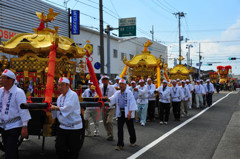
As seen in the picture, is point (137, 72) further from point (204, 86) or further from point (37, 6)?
point (37, 6)

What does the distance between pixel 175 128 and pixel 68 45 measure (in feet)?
16.6

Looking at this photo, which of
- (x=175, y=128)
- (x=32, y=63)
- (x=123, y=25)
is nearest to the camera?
(x=32, y=63)

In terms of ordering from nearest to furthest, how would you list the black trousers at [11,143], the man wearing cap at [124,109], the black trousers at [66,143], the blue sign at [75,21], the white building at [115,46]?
the black trousers at [11,143] → the black trousers at [66,143] → the man wearing cap at [124,109] → the blue sign at [75,21] → the white building at [115,46]

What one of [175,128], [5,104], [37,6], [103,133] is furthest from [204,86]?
[5,104]

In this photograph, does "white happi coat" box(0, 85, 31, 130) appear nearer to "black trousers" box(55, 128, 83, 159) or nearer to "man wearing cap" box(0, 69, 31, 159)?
"man wearing cap" box(0, 69, 31, 159)

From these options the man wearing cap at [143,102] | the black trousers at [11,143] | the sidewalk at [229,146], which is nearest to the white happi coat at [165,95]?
the man wearing cap at [143,102]

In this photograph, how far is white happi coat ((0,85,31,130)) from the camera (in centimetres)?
392

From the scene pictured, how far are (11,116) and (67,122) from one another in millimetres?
900

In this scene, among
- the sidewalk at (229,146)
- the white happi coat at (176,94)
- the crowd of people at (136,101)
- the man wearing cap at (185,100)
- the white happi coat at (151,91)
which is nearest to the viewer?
the sidewalk at (229,146)

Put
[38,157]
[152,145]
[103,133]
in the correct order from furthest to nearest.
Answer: [103,133] → [152,145] → [38,157]

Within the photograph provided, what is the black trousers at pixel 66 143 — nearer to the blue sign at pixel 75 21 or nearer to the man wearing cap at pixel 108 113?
the man wearing cap at pixel 108 113

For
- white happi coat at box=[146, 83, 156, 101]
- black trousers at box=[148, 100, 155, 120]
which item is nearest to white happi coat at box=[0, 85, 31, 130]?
white happi coat at box=[146, 83, 156, 101]

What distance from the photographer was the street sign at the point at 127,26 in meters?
18.1

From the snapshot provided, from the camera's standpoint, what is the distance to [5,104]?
3967 millimetres
